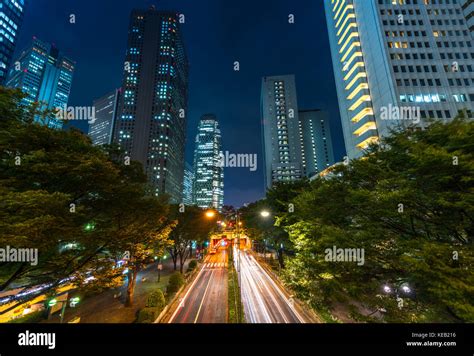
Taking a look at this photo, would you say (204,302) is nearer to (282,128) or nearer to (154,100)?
(282,128)

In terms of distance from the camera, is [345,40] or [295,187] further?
[345,40]

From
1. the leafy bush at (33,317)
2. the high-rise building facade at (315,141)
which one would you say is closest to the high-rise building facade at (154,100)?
the leafy bush at (33,317)

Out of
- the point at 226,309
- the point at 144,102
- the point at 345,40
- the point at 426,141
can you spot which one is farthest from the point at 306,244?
the point at 144,102

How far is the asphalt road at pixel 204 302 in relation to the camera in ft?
61.6

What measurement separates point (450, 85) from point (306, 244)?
55654 millimetres

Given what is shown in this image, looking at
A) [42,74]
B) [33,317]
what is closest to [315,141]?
[33,317]

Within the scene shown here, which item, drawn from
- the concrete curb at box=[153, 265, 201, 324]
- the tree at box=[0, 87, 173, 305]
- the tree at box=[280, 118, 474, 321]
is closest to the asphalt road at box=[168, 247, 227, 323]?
the concrete curb at box=[153, 265, 201, 324]

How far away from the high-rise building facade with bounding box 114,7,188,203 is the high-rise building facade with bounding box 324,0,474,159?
92.8m

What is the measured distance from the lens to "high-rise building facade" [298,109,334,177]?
484 ft

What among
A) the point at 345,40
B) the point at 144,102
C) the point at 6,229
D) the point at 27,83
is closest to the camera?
the point at 6,229

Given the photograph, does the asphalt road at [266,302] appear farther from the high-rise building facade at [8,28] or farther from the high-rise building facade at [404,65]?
the high-rise building facade at [8,28]
